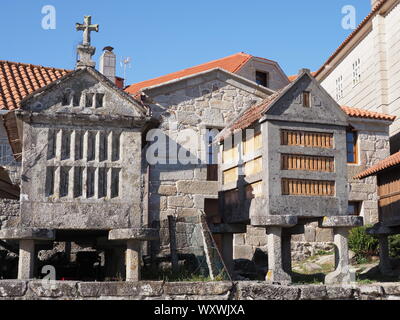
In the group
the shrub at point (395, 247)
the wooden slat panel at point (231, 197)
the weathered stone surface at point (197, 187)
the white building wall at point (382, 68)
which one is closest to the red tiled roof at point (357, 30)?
the white building wall at point (382, 68)

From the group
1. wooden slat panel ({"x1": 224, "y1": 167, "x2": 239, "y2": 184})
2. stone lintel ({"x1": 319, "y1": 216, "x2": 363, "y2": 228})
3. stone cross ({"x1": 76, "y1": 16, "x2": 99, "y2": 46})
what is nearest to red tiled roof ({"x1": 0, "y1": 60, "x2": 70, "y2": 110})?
stone cross ({"x1": 76, "y1": 16, "x2": 99, "y2": 46})

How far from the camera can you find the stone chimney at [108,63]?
15741mm

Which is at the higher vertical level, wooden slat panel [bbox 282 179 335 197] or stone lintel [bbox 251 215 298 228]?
wooden slat panel [bbox 282 179 335 197]

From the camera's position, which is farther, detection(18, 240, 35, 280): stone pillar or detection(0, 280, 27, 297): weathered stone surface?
detection(18, 240, 35, 280): stone pillar

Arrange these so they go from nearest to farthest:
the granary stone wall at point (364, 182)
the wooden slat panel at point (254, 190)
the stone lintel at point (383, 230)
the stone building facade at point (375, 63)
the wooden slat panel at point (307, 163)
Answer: the wooden slat panel at point (307, 163) < the wooden slat panel at point (254, 190) < the stone lintel at point (383, 230) < the granary stone wall at point (364, 182) < the stone building facade at point (375, 63)

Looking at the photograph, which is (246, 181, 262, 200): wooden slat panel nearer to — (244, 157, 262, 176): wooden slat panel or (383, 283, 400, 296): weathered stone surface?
(244, 157, 262, 176): wooden slat panel

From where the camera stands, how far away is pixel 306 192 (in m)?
8.13

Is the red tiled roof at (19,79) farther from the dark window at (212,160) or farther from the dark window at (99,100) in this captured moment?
the dark window at (99,100)

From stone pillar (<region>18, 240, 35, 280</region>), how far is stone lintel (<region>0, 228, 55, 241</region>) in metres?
0.15

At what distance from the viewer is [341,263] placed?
8.12 m

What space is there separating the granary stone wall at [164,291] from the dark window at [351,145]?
9.81 metres

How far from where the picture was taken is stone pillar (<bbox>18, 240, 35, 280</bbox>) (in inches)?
256
